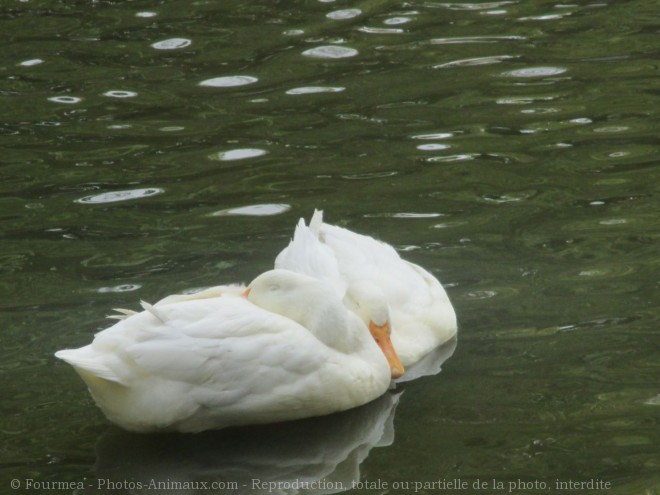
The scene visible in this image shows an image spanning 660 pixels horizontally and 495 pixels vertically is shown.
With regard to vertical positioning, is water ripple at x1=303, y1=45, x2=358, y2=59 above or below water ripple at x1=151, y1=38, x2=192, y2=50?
below

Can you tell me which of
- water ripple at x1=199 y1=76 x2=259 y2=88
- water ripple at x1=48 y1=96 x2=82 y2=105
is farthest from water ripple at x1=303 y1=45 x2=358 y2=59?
water ripple at x1=48 y1=96 x2=82 y2=105

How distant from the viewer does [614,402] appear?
6.02 meters

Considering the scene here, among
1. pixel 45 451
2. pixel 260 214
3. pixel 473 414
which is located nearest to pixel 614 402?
pixel 473 414

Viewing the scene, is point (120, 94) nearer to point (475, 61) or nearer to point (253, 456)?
point (475, 61)

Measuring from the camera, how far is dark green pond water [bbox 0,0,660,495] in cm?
584

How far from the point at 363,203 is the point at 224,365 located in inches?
118

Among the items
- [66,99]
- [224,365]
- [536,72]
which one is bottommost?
[536,72]

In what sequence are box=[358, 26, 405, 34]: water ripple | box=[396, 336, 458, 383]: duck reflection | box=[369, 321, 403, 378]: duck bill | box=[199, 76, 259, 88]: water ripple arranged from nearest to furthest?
box=[369, 321, 403, 378]: duck bill, box=[396, 336, 458, 383]: duck reflection, box=[199, 76, 259, 88]: water ripple, box=[358, 26, 405, 34]: water ripple

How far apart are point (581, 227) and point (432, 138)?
6.59 ft

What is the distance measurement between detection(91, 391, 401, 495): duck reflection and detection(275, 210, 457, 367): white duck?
0.62 metres

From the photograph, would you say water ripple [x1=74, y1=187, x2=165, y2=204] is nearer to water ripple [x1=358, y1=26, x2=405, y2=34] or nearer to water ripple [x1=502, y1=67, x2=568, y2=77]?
water ripple [x1=502, y1=67, x2=568, y2=77]

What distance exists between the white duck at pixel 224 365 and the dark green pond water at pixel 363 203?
142 millimetres

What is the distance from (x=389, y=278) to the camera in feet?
23.5

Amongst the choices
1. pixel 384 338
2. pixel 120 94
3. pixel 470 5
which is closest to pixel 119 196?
pixel 120 94
